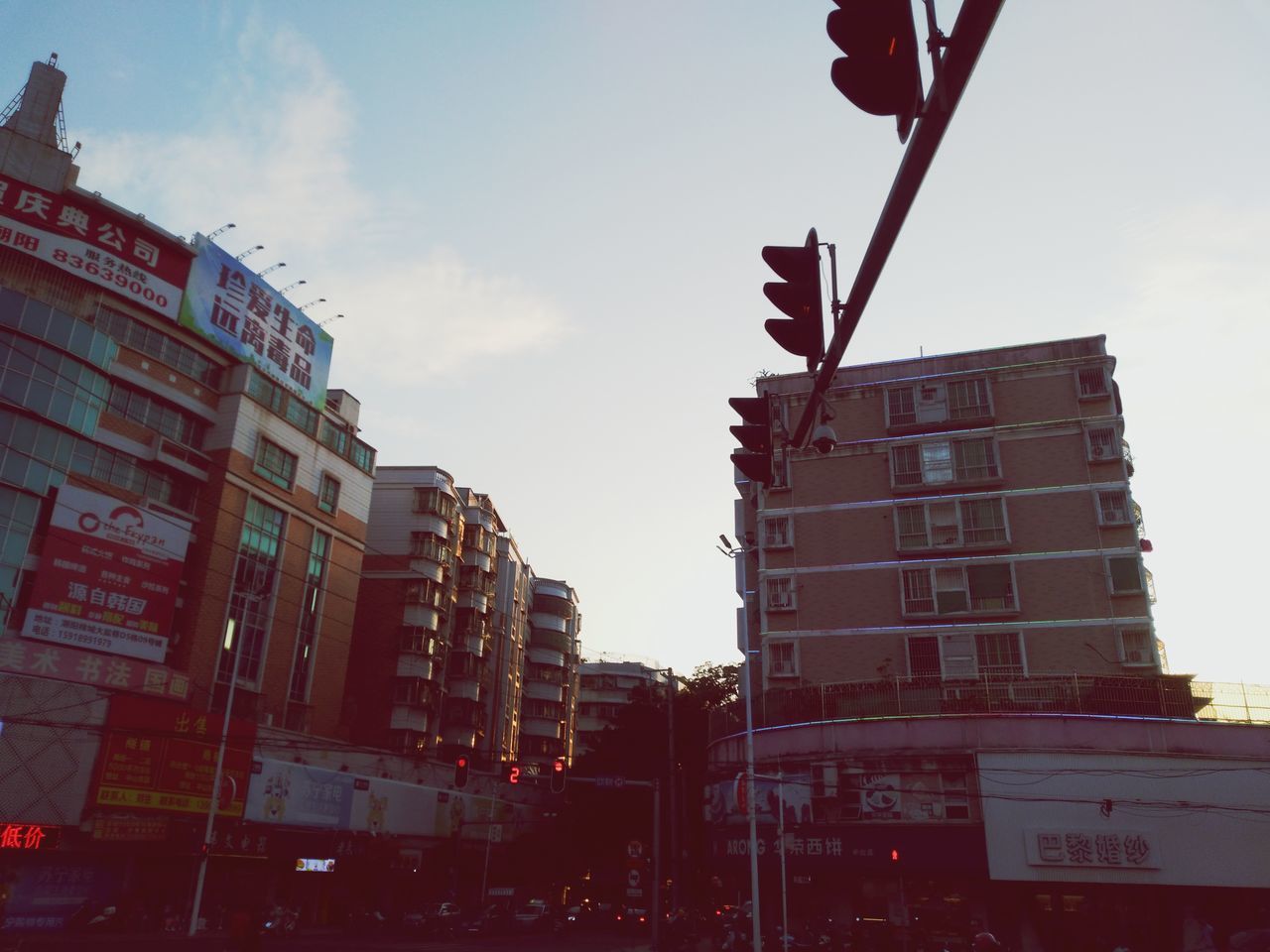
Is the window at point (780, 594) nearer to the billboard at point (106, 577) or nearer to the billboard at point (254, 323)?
the billboard at point (106, 577)

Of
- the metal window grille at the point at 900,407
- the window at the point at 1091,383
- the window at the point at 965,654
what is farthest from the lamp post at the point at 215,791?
the window at the point at 1091,383

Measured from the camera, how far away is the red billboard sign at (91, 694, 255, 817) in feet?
123

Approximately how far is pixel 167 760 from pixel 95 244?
24.9 meters

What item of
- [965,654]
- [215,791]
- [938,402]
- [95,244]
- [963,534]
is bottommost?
[215,791]

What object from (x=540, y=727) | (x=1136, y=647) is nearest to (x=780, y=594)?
(x=1136, y=647)

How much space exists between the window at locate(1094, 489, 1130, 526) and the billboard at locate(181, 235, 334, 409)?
147ft

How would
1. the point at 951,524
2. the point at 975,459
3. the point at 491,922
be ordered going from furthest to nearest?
1. the point at 491,922
2. the point at 975,459
3. the point at 951,524

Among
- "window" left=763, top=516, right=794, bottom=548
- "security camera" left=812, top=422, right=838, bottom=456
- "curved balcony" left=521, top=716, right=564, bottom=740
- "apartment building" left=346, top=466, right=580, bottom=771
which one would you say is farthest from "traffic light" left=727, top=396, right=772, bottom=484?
"curved balcony" left=521, top=716, right=564, bottom=740

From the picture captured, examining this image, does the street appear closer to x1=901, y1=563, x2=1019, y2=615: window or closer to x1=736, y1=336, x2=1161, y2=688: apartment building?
x1=736, y1=336, x2=1161, y2=688: apartment building

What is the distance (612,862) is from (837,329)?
6405 centimetres

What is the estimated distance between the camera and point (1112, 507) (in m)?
41.2

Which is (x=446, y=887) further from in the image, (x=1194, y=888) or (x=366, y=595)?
(x=1194, y=888)

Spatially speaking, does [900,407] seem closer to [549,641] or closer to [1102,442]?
[1102,442]

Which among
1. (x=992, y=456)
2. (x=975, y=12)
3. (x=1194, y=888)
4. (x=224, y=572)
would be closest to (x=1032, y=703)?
(x=1194, y=888)
